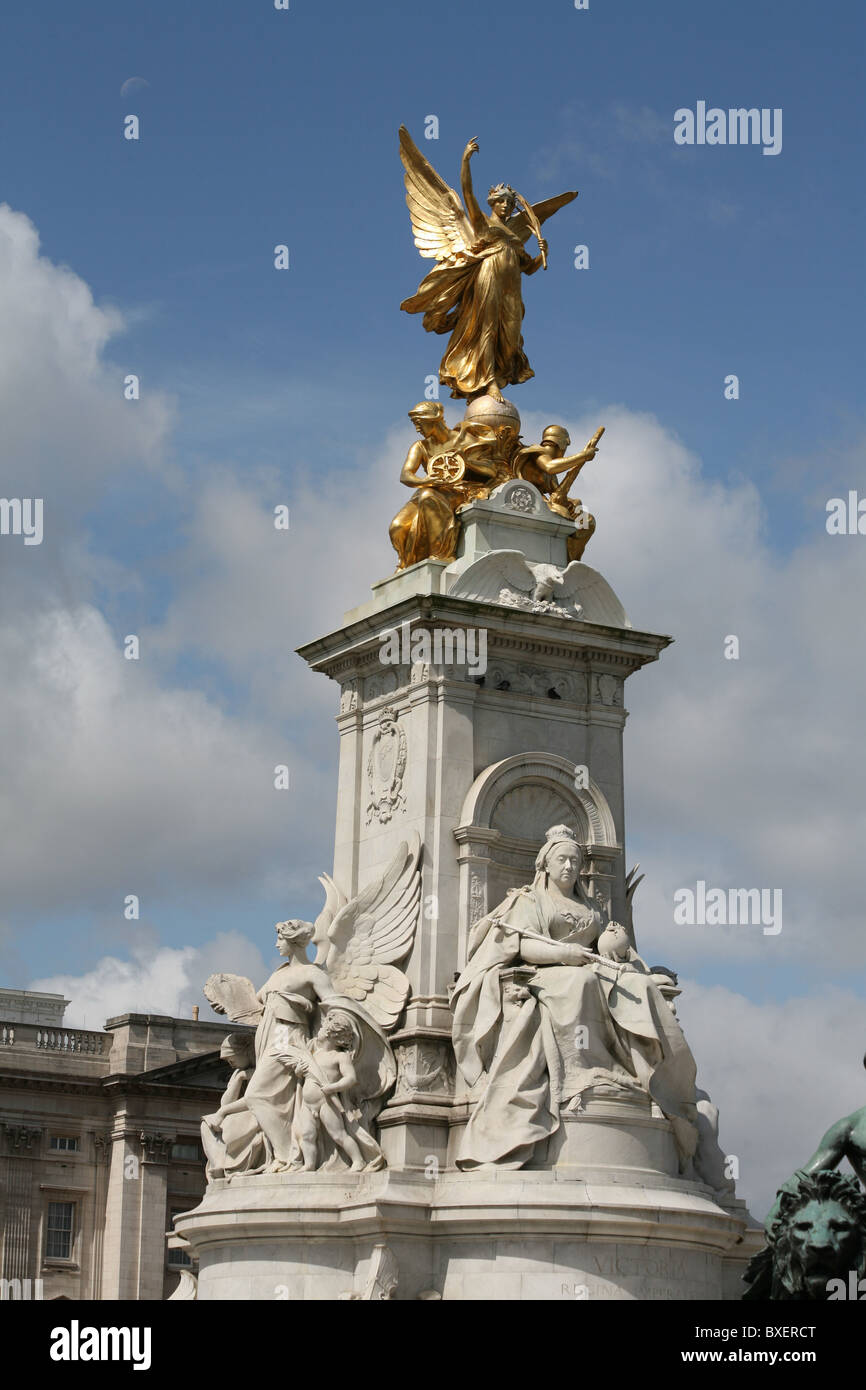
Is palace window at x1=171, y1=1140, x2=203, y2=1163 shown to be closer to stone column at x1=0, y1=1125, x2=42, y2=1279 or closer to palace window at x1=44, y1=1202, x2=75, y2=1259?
palace window at x1=44, y1=1202, x2=75, y2=1259

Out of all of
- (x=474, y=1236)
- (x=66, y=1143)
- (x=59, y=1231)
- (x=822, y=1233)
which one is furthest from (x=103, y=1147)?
(x=822, y=1233)

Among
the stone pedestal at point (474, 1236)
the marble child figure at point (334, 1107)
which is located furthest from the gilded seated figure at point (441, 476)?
the stone pedestal at point (474, 1236)

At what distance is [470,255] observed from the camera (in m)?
32.5

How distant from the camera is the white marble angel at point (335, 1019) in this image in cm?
2781

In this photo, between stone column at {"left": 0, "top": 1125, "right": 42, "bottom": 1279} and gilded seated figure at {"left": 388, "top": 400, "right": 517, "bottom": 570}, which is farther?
A: stone column at {"left": 0, "top": 1125, "right": 42, "bottom": 1279}

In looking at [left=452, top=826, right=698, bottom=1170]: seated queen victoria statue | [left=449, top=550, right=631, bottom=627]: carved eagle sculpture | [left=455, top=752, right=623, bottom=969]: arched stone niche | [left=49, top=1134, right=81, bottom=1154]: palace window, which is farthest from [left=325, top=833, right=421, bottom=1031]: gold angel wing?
[left=49, top=1134, right=81, bottom=1154]: palace window

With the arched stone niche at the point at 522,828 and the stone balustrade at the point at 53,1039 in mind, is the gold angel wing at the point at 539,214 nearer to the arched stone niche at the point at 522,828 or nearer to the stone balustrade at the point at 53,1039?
the arched stone niche at the point at 522,828

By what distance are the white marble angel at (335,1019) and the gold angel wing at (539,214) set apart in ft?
30.0

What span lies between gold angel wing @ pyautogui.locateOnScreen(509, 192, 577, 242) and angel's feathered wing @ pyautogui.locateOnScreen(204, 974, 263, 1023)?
11103mm

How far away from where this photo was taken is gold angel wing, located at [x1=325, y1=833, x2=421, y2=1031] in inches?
1139
